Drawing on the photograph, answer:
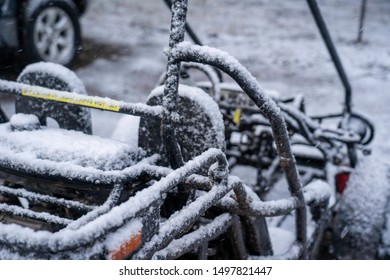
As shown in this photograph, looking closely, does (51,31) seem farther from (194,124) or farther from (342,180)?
(194,124)

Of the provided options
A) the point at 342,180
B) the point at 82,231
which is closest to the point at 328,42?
the point at 342,180

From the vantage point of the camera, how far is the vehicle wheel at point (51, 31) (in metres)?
5.64

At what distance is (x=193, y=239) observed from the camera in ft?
6.05

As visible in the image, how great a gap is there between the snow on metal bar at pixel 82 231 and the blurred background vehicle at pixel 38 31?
171 inches

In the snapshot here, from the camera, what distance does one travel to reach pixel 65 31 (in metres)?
6.16

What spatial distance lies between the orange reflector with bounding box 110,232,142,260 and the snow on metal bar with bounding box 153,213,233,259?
0.64 feet

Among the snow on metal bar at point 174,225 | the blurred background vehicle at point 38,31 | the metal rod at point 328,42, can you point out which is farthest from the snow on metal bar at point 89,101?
the blurred background vehicle at point 38,31

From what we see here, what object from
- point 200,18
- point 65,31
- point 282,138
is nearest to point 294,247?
point 282,138

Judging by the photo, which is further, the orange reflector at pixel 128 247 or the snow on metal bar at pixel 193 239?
the snow on metal bar at pixel 193 239

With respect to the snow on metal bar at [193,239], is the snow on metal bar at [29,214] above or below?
above

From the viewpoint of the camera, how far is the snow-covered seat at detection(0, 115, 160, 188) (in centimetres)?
183

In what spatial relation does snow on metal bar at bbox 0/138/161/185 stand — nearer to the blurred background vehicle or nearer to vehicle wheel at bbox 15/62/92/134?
vehicle wheel at bbox 15/62/92/134

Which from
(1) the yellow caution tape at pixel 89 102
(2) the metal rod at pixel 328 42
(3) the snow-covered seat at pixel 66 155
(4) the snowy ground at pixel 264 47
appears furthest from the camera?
(4) the snowy ground at pixel 264 47

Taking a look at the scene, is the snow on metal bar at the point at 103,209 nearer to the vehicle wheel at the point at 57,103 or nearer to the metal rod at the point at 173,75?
the metal rod at the point at 173,75
